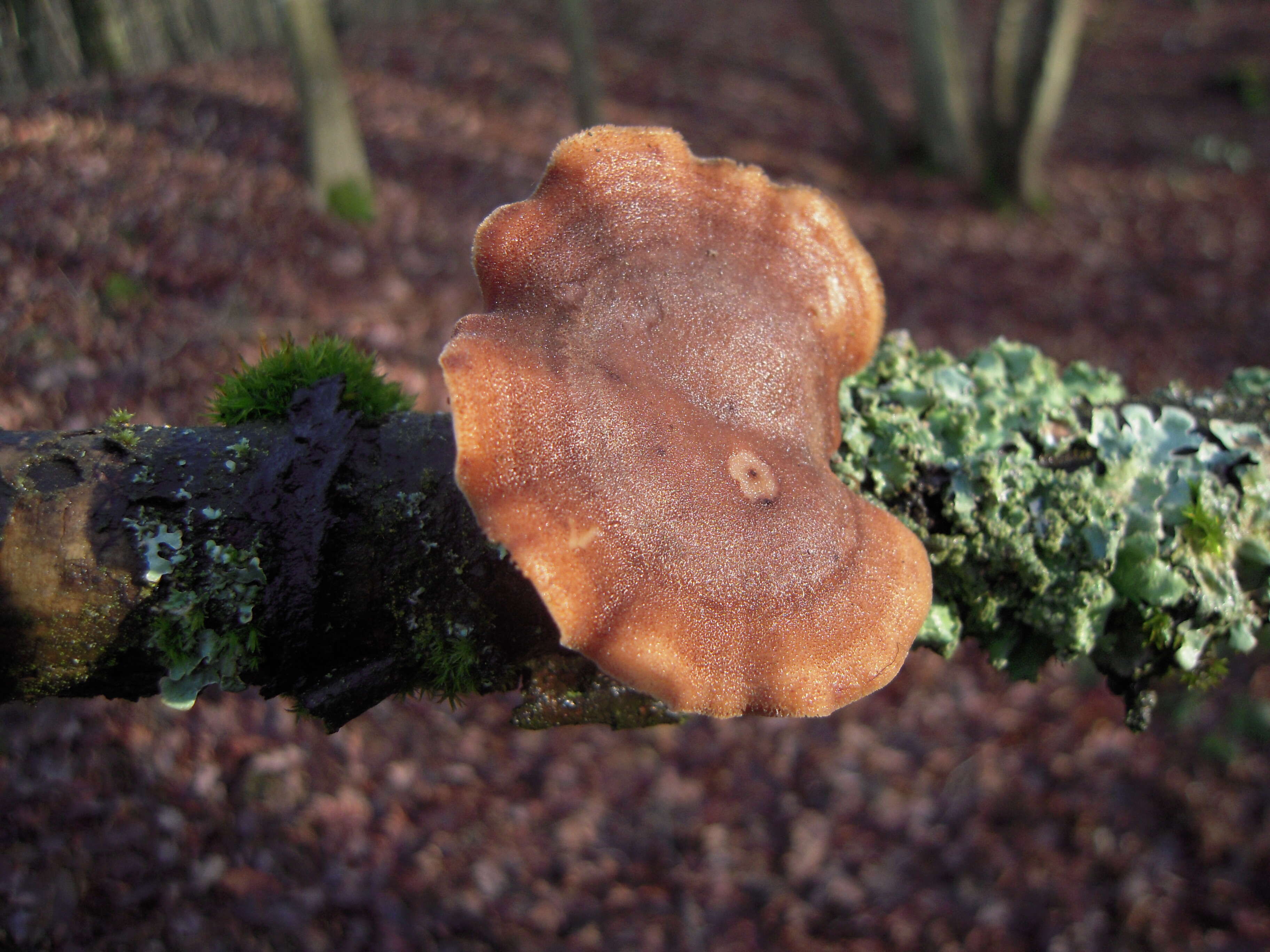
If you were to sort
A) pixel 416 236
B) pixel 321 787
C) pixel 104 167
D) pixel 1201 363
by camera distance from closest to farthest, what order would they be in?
pixel 321 787, pixel 104 167, pixel 416 236, pixel 1201 363

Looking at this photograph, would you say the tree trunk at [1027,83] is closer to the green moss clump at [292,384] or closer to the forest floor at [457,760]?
the forest floor at [457,760]

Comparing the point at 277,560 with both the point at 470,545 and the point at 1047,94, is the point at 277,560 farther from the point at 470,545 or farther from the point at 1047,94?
the point at 1047,94

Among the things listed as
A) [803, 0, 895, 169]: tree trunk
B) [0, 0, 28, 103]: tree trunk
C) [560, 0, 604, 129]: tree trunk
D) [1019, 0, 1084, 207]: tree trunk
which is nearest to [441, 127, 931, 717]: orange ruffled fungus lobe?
[560, 0, 604, 129]: tree trunk

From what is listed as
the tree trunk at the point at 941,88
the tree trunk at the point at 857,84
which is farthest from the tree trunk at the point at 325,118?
the tree trunk at the point at 941,88

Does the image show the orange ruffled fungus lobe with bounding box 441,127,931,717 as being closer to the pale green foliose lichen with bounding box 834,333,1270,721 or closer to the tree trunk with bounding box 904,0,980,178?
the pale green foliose lichen with bounding box 834,333,1270,721

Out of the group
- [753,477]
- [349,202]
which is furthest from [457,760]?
[349,202]

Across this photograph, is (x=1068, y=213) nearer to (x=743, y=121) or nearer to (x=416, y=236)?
(x=743, y=121)

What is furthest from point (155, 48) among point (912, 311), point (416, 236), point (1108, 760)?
point (1108, 760)
